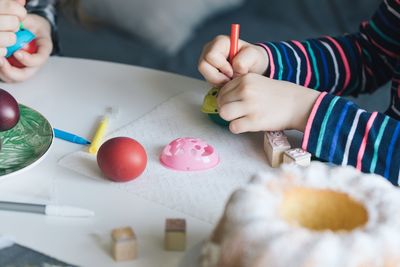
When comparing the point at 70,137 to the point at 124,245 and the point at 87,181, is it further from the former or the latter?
the point at 124,245

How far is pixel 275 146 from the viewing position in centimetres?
66

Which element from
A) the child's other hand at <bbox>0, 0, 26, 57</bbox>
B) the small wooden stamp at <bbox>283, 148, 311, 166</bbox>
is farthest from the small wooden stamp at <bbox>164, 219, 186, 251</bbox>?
the child's other hand at <bbox>0, 0, 26, 57</bbox>

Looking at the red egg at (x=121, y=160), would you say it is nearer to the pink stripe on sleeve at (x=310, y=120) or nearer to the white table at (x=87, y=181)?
the white table at (x=87, y=181)

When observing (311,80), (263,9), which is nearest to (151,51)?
(263,9)

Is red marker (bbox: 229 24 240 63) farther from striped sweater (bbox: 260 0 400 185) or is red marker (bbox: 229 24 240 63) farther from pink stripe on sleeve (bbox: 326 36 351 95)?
pink stripe on sleeve (bbox: 326 36 351 95)

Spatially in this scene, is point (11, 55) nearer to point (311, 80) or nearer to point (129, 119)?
point (129, 119)

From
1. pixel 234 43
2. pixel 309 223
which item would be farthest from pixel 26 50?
pixel 309 223

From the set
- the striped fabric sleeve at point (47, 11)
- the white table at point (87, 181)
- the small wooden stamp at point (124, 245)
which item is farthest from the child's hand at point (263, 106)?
the striped fabric sleeve at point (47, 11)

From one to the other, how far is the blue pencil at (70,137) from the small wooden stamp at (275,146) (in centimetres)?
20

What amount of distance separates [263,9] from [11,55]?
941 millimetres

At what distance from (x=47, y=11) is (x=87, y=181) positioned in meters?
0.47

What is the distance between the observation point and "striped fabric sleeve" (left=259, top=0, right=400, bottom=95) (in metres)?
0.87

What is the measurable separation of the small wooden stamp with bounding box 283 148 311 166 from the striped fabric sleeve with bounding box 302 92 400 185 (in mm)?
35

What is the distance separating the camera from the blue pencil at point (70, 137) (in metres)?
0.69
